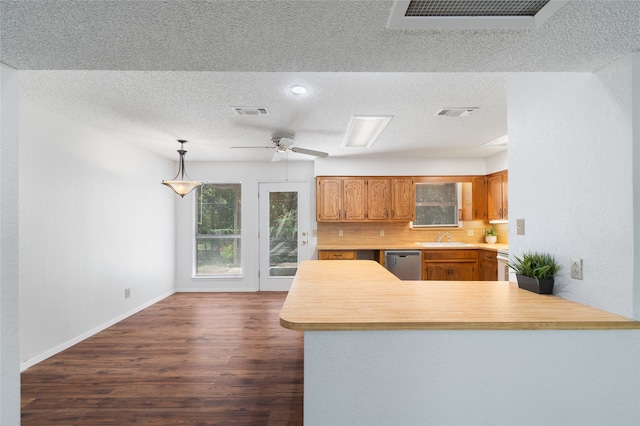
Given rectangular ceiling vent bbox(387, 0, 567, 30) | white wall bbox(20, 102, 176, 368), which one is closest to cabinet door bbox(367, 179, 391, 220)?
white wall bbox(20, 102, 176, 368)

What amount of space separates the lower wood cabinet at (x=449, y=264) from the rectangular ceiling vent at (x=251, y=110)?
3.42 m

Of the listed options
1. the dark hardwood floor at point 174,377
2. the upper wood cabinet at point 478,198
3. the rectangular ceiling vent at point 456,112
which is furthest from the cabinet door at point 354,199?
the rectangular ceiling vent at point 456,112

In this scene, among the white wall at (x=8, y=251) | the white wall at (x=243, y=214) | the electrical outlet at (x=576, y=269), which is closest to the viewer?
the white wall at (x=8, y=251)

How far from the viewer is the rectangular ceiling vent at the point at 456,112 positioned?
3.18 meters

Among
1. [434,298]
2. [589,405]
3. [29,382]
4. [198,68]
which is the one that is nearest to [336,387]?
[434,298]

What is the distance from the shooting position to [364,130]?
159 inches

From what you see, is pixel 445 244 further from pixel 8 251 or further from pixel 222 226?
pixel 8 251

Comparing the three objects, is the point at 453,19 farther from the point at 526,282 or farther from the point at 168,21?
the point at 526,282

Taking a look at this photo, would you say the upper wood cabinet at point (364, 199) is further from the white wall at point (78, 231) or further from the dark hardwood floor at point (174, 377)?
the white wall at point (78, 231)

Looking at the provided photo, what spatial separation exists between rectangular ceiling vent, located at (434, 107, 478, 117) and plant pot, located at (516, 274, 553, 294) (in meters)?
1.85

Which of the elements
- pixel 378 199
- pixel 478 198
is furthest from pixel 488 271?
pixel 378 199

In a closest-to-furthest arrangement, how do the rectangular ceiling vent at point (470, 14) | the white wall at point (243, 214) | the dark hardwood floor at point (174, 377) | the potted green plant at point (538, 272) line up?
the rectangular ceiling vent at point (470, 14) → the potted green plant at point (538, 272) → the dark hardwood floor at point (174, 377) → the white wall at point (243, 214)

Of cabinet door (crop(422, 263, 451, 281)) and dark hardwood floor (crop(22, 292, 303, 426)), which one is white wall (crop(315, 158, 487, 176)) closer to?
cabinet door (crop(422, 263, 451, 281))

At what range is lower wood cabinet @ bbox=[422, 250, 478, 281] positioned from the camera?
5203mm
